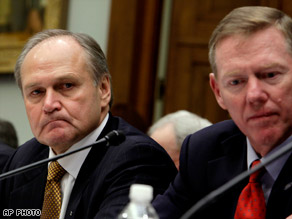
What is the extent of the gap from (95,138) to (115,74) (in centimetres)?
267

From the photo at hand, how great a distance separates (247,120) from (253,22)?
1.24 feet

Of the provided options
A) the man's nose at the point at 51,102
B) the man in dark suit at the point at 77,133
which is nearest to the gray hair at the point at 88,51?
the man in dark suit at the point at 77,133

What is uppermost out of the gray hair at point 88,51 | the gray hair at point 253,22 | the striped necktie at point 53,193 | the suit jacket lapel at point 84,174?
the gray hair at point 253,22

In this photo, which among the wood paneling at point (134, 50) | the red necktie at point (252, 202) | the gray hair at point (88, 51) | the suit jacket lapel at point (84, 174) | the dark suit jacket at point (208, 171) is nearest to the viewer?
the red necktie at point (252, 202)

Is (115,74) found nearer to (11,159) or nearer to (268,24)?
(11,159)

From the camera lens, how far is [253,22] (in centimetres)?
227

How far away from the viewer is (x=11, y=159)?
3350 mm

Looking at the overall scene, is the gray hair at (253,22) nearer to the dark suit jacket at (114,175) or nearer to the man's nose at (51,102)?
the dark suit jacket at (114,175)

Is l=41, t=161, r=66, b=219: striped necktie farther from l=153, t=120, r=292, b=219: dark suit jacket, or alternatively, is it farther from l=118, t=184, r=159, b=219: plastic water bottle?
l=118, t=184, r=159, b=219: plastic water bottle

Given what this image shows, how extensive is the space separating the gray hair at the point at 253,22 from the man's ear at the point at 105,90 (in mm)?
815

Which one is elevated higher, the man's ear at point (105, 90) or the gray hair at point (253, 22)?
the gray hair at point (253, 22)

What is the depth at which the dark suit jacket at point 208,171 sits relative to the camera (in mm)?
2385

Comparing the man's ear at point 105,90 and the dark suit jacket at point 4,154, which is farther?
the dark suit jacket at point 4,154

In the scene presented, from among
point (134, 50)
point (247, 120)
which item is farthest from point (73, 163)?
point (134, 50)
